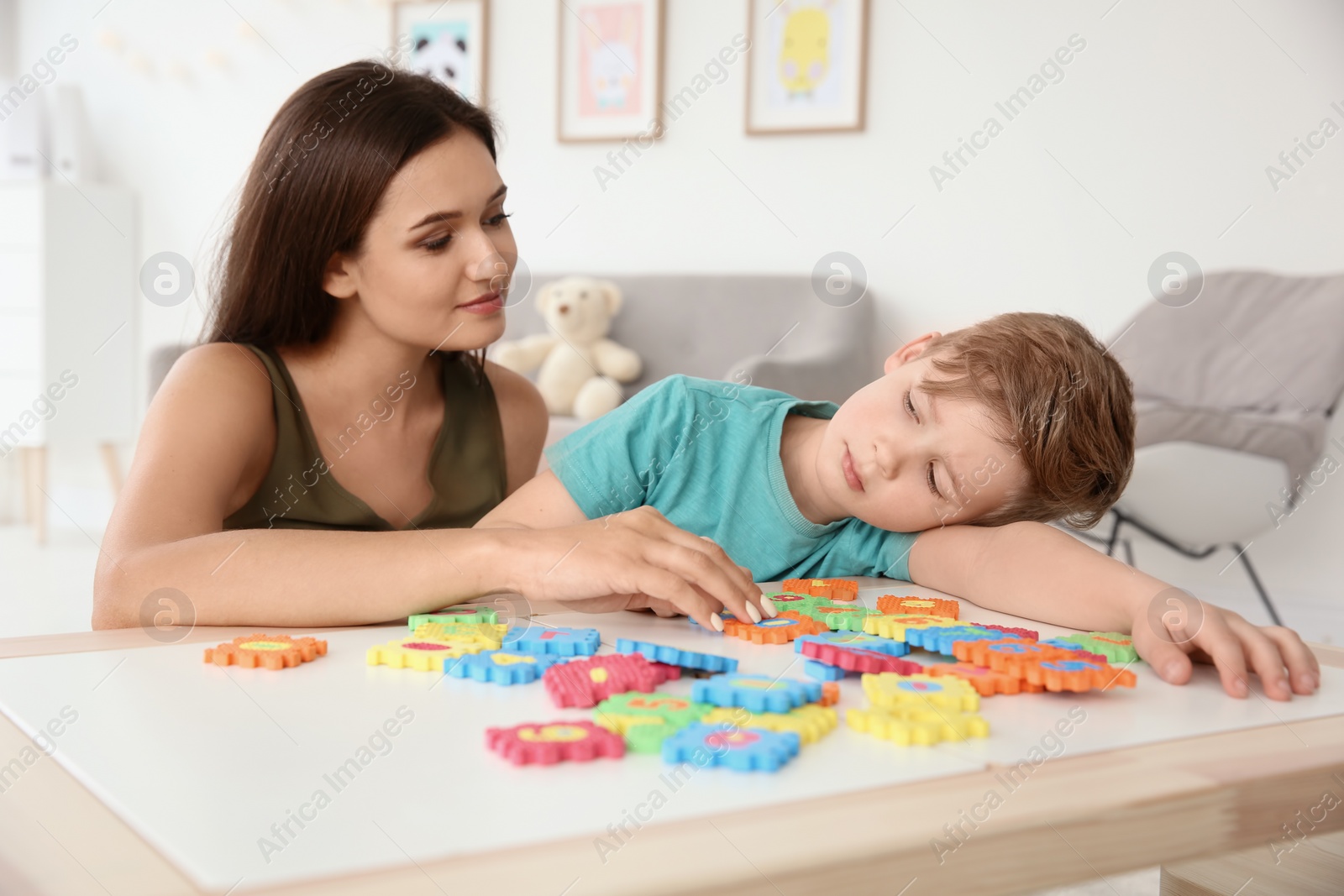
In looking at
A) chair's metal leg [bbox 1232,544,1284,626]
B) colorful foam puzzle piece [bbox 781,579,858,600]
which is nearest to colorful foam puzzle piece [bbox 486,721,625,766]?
colorful foam puzzle piece [bbox 781,579,858,600]

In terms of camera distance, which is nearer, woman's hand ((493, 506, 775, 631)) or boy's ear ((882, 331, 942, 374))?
woman's hand ((493, 506, 775, 631))

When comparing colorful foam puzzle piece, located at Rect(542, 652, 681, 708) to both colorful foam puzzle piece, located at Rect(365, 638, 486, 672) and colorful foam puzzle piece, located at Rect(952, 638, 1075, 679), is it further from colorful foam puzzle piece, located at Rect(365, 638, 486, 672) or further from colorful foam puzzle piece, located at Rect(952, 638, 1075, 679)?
colorful foam puzzle piece, located at Rect(952, 638, 1075, 679)

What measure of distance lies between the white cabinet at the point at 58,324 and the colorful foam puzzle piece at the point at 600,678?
14.3 ft

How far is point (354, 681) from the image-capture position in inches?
25.3

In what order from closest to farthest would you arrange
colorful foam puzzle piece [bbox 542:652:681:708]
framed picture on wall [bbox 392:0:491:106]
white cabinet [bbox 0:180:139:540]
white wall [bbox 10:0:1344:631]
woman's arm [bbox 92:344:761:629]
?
colorful foam puzzle piece [bbox 542:652:681:708]
woman's arm [bbox 92:344:761:629]
white wall [bbox 10:0:1344:631]
framed picture on wall [bbox 392:0:491:106]
white cabinet [bbox 0:180:139:540]

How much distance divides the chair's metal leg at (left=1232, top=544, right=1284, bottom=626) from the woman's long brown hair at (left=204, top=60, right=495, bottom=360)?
2254 mm

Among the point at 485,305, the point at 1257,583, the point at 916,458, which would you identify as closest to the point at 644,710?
the point at 916,458

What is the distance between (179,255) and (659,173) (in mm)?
2440

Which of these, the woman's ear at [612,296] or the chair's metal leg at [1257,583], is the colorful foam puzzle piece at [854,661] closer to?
the chair's metal leg at [1257,583]

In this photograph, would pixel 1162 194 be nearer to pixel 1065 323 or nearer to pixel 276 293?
pixel 1065 323

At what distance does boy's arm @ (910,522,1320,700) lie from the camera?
0.72m

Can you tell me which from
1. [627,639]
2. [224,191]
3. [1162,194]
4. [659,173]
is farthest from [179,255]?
[627,639]

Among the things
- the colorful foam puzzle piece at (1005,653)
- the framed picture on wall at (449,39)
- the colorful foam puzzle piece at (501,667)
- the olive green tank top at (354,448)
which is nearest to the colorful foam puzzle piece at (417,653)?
the colorful foam puzzle piece at (501,667)

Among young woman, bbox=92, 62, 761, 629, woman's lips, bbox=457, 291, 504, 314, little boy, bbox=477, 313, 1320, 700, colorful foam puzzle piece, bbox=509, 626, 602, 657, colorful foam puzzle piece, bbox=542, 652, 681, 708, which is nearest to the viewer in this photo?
colorful foam puzzle piece, bbox=542, 652, 681, 708
